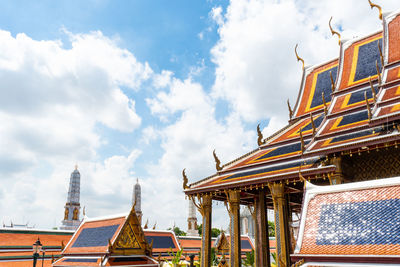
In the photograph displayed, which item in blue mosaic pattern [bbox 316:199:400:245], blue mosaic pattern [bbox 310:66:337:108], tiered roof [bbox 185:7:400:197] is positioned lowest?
blue mosaic pattern [bbox 316:199:400:245]

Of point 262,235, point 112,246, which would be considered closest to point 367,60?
point 262,235

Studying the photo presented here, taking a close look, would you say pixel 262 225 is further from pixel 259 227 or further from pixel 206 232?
pixel 206 232

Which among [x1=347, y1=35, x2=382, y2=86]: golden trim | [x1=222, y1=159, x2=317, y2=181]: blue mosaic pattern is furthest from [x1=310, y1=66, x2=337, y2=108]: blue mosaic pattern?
[x1=222, y1=159, x2=317, y2=181]: blue mosaic pattern

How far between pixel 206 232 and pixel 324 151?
269 inches

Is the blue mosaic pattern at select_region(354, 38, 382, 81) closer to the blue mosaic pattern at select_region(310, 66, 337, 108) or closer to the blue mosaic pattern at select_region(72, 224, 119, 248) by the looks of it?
the blue mosaic pattern at select_region(310, 66, 337, 108)

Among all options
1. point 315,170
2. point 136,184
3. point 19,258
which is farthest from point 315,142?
point 136,184

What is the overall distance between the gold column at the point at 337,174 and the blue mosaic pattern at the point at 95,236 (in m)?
10.0

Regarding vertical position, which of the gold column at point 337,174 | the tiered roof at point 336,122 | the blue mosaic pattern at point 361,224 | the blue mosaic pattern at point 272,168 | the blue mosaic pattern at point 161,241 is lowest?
the blue mosaic pattern at point 161,241

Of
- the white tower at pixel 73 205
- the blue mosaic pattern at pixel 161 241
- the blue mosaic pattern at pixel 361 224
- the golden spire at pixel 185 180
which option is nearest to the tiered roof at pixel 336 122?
the golden spire at pixel 185 180

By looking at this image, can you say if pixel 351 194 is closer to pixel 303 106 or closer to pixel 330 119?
pixel 330 119

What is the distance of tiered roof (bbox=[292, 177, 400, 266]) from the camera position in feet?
19.0

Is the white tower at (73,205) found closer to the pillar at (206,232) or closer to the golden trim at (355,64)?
the pillar at (206,232)

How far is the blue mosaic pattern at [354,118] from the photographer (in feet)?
39.5

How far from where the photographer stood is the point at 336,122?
42.3ft
